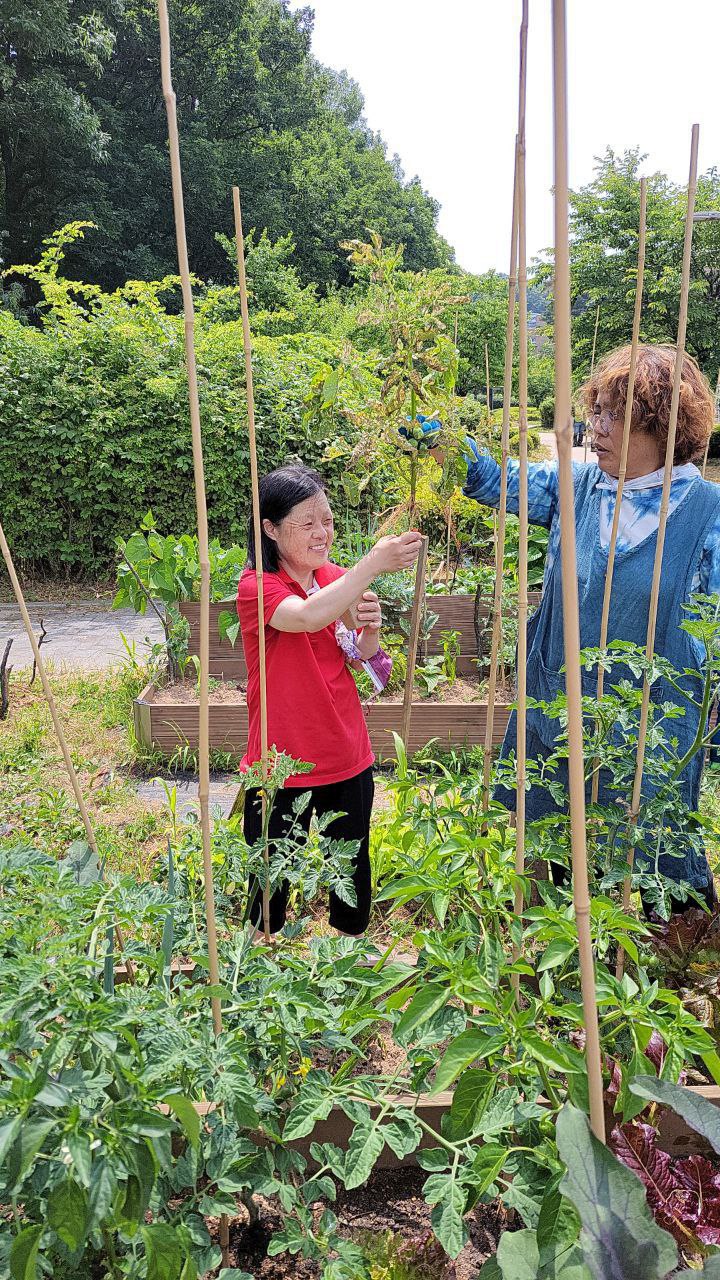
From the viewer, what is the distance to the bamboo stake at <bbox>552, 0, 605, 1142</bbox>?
0.74 metres

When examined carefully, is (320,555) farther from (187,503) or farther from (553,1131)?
(187,503)

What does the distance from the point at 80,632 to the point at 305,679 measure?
16.2 feet

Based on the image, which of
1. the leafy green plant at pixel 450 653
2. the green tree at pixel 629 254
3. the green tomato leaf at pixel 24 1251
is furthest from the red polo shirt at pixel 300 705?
the green tree at pixel 629 254

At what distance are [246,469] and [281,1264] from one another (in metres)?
7.32

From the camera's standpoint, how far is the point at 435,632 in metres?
4.73

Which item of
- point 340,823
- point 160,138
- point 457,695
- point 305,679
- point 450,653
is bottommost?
point 457,695

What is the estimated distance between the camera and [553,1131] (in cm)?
111

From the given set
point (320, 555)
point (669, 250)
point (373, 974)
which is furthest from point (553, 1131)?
point (669, 250)

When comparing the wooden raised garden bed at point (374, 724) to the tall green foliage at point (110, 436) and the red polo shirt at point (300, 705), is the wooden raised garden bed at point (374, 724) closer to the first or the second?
the red polo shirt at point (300, 705)

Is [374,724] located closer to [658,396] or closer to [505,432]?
[658,396]

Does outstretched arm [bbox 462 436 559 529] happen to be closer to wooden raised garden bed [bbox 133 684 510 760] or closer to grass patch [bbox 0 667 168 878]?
grass patch [bbox 0 667 168 878]

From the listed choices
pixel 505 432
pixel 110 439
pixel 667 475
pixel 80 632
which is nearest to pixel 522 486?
pixel 505 432

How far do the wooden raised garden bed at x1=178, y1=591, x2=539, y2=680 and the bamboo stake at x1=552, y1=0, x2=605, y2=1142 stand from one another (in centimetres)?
357

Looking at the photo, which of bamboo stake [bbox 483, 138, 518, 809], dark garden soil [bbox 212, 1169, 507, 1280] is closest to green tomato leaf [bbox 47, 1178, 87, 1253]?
dark garden soil [bbox 212, 1169, 507, 1280]
